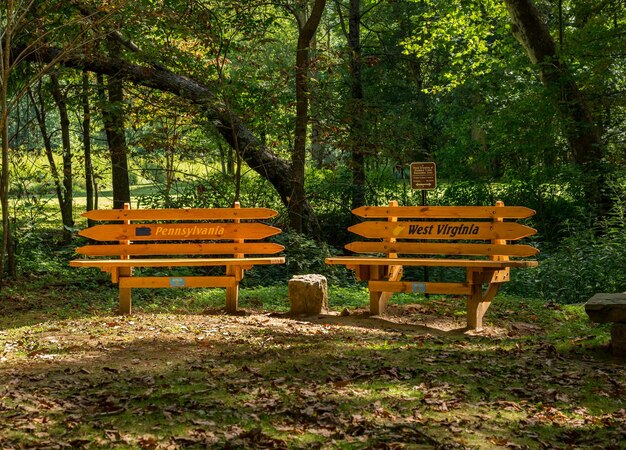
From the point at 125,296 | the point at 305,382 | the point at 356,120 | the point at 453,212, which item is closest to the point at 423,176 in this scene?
the point at 453,212

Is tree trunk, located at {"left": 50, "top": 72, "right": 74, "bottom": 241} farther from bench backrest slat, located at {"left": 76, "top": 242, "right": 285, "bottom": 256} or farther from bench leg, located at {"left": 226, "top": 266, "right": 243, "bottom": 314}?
bench leg, located at {"left": 226, "top": 266, "right": 243, "bottom": 314}

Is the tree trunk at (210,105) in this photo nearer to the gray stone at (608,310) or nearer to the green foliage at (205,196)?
the green foliage at (205,196)

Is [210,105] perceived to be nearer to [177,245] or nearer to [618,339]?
[177,245]

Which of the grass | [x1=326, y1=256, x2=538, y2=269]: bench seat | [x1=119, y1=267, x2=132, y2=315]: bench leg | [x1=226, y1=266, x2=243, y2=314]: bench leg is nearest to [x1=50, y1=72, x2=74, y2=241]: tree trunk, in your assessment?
[x1=119, y1=267, x2=132, y2=315]: bench leg

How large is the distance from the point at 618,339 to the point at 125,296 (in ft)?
17.0

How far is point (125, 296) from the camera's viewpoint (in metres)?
9.38

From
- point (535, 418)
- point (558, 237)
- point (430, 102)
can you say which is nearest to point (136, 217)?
point (535, 418)

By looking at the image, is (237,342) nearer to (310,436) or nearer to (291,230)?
(310,436)

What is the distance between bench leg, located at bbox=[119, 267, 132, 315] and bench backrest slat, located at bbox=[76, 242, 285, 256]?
0.72 feet

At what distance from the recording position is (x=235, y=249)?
31.9 ft

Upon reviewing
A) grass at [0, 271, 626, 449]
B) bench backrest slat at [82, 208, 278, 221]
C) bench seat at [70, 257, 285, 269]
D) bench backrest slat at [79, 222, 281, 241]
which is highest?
bench backrest slat at [82, 208, 278, 221]

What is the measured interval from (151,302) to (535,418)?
22.2 ft

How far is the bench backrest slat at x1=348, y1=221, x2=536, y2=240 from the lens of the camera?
8969 millimetres

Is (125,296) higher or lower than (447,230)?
lower
